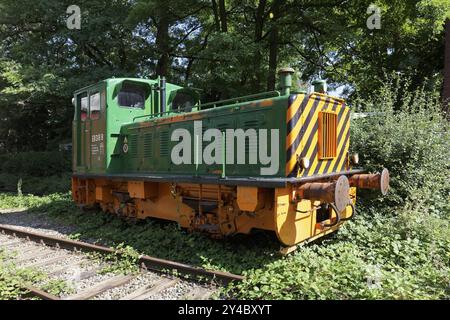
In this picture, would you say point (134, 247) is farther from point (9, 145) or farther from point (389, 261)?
point (9, 145)

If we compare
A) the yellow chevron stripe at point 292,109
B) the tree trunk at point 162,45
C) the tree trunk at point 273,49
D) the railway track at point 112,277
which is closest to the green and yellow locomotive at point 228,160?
the yellow chevron stripe at point 292,109

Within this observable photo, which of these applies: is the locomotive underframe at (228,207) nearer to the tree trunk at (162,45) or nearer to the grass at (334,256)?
the grass at (334,256)

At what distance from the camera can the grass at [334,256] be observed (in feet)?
12.9

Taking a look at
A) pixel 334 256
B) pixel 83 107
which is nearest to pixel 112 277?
pixel 334 256

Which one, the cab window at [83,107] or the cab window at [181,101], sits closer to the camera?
the cab window at [181,101]

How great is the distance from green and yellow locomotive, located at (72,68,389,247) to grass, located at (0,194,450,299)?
32 centimetres

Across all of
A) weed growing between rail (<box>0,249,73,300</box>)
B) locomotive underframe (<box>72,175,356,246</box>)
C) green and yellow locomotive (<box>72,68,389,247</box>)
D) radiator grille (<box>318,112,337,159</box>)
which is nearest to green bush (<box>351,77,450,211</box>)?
green and yellow locomotive (<box>72,68,389,247</box>)

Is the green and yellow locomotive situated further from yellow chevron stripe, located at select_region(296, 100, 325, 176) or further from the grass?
the grass

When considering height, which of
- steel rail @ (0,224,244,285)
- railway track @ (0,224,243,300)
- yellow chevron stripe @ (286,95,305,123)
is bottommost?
railway track @ (0,224,243,300)

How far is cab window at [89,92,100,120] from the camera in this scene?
7887 millimetres

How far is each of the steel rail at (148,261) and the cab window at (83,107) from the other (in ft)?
9.67

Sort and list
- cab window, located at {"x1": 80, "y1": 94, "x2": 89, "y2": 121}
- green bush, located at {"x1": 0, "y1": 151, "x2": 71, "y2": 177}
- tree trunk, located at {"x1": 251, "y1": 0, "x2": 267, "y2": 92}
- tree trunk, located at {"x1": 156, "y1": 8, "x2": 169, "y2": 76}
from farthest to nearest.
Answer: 1. green bush, located at {"x1": 0, "y1": 151, "x2": 71, "y2": 177}
2. tree trunk, located at {"x1": 156, "y1": 8, "x2": 169, "y2": 76}
3. tree trunk, located at {"x1": 251, "y1": 0, "x2": 267, "y2": 92}
4. cab window, located at {"x1": 80, "y1": 94, "x2": 89, "y2": 121}

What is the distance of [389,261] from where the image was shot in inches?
189
